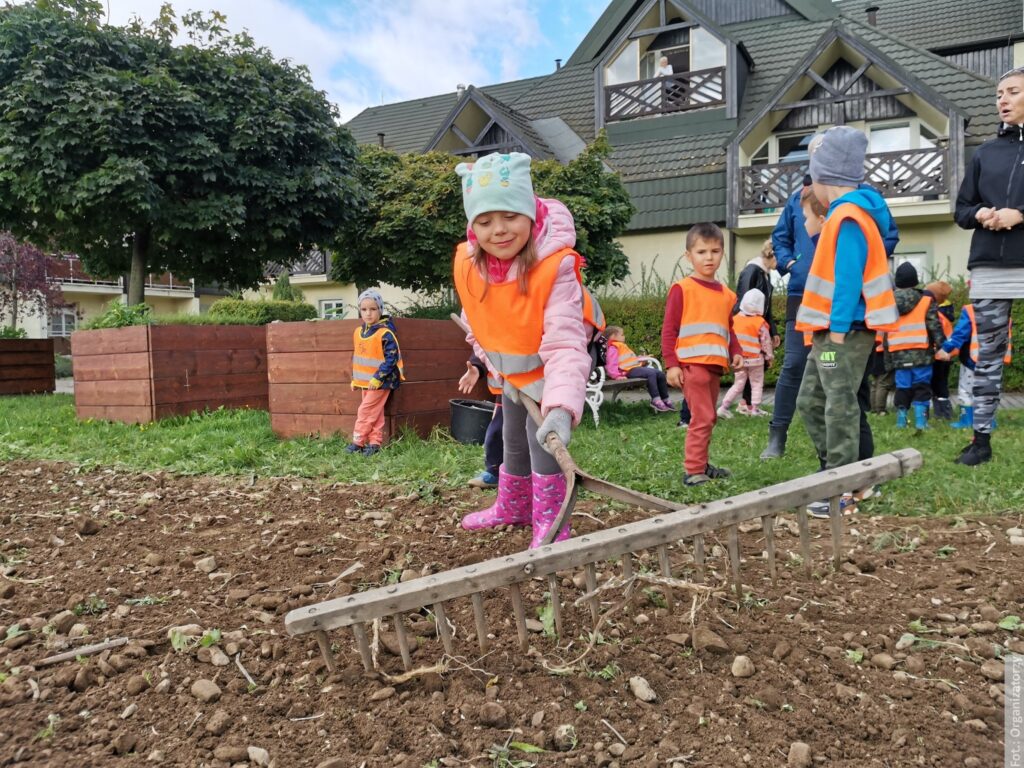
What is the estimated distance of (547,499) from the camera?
2.93 m

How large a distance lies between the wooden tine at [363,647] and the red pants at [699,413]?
2.68 meters

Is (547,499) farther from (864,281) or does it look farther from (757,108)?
(757,108)

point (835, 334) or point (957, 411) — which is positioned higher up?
point (835, 334)

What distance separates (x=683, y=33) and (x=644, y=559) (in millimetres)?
19163

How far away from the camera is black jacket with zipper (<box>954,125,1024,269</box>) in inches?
159

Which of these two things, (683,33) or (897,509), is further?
(683,33)

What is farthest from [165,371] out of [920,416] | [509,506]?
[920,416]

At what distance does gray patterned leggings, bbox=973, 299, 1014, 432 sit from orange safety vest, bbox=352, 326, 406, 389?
13.0 feet

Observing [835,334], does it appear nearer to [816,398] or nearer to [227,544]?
[816,398]

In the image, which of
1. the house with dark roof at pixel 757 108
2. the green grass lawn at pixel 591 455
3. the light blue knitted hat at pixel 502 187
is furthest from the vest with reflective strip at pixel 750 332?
the house with dark roof at pixel 757 108

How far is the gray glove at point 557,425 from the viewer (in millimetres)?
2425

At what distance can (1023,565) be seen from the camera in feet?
8.73

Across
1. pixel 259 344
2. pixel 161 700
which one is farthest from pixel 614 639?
pixel 259 344

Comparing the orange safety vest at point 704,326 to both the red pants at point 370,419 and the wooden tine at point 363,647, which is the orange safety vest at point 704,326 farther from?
the wooden tine at point 363,647
